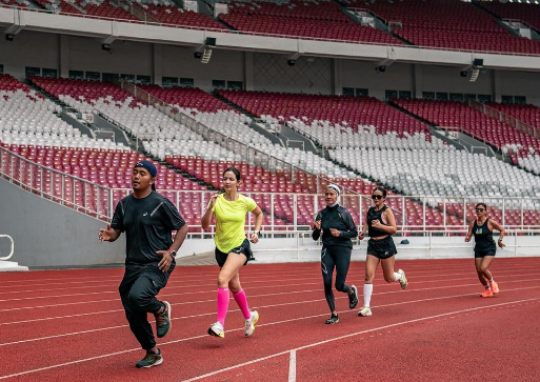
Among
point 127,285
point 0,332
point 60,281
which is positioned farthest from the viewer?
point 60,281

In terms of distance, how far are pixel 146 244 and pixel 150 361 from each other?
1061mm

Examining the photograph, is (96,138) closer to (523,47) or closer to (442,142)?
(442,142)

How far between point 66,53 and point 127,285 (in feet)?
118

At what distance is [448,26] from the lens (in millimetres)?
50844

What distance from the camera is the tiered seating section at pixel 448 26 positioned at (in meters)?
47.6

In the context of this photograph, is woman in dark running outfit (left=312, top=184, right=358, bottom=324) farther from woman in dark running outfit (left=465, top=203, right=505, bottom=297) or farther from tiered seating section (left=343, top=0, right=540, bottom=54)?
tiered seating section (left=343, top=0, right=540, bottom=54)

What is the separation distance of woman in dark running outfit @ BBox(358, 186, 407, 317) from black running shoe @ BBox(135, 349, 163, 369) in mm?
4694

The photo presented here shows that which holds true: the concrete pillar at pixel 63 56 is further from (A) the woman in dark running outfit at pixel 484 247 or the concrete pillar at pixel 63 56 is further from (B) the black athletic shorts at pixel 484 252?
(B) the black athletic shorts at pixel 484 252

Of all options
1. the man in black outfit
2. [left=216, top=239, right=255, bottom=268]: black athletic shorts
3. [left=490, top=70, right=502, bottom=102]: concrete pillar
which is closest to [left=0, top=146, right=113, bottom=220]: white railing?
[left=216, top=239, right=255, bottom=268]: black athletic shorts

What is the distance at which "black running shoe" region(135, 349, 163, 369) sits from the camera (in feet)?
23.7


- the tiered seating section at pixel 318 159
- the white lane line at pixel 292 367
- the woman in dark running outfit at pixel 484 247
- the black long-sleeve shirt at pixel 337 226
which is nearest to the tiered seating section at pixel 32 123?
the tiered seating section at pixel 318 159

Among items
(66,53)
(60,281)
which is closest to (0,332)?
(60,281)

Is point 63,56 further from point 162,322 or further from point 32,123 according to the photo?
point 162,322

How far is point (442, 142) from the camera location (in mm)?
41781
